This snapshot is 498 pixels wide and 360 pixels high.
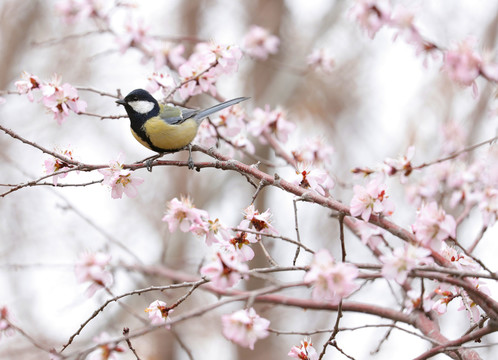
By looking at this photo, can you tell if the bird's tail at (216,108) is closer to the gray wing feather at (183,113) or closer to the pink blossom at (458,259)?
the gray wing feather at (183,113)

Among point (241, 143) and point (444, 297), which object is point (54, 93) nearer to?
point (241, 143)

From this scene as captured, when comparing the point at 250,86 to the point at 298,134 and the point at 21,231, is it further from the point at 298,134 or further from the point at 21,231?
the point at 21,231

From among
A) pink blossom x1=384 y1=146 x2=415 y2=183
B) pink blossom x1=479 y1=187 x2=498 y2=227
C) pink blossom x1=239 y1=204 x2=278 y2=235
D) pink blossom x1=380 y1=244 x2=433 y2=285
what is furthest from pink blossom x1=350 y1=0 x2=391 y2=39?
pink blossom x1=380 y1=244 x2=433 y2=285

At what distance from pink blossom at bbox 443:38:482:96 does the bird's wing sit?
53.8 inches

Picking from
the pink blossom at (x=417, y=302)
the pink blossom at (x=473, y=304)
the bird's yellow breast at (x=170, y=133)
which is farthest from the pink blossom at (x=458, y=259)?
the bird's yellow breast at (x=170, y=133)

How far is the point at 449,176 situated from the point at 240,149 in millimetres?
1223

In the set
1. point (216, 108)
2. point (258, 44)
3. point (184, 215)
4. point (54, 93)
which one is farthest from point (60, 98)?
point (258, 44)

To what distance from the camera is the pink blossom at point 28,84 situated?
7.67ft

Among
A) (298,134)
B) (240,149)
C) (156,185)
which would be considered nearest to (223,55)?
(240,149)

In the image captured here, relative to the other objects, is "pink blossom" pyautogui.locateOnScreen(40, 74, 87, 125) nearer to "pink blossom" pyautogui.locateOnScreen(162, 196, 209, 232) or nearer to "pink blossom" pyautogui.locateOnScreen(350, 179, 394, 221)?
"pink blossom" pyautogui.locateOnScreen(162, 196, 209, 232)

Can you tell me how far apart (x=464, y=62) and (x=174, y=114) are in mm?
1506

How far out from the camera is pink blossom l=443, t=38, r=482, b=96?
1999mm

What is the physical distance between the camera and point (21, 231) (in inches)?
284

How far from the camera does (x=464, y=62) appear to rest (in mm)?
1996
